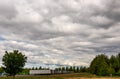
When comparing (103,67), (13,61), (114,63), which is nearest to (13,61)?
(13,61)

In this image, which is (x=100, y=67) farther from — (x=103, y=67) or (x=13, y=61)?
(x=13, y=61)

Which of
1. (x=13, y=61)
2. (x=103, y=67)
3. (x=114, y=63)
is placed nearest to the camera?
(x=13, y=61)

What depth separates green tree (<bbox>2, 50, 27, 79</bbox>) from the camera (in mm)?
57156

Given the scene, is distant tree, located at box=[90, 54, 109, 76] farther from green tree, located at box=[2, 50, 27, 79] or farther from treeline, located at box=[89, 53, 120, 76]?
green tree, located at box=[2, 50, 27, 79]

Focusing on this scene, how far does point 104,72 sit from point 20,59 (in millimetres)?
71323

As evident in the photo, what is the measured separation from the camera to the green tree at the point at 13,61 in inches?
2250

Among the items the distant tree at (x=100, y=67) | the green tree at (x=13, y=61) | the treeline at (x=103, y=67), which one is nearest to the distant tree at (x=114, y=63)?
the treeline at (x=103, y=67)

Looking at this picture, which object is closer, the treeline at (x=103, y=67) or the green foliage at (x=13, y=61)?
the green foliage at (x=13, y=61)

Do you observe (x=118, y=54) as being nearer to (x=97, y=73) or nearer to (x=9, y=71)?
(x=97, y=73)

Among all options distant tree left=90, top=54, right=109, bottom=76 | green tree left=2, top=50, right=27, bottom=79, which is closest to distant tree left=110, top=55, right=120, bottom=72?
distant tree left=90, top=54, right=109, bottom=76

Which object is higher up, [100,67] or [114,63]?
[114,63]

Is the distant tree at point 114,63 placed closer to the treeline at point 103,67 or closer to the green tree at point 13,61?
Result: the treeline at point 103,67

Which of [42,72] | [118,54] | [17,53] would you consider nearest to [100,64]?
[42,72]

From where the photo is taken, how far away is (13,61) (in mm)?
57156
